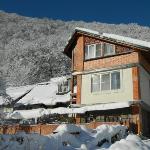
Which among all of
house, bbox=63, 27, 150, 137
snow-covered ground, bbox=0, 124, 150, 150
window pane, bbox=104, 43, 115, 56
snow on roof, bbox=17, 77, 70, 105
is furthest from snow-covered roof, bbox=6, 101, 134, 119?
snow-covered ground, bbox=0, 124, 150, 150

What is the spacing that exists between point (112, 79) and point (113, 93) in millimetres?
1212

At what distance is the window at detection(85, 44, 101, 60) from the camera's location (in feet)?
99.8

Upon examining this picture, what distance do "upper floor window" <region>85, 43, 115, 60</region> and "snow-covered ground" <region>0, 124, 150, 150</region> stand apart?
1125 centimetres

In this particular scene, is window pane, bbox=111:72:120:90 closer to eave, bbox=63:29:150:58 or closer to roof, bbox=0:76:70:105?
eave, bbox=63:29:150:58

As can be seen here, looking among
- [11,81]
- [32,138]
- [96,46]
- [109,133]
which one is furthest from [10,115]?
[11,81]

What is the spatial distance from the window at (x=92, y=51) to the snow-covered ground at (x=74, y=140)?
1175 centimetres

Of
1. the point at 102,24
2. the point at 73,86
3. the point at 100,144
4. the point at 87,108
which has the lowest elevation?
the point at 100,144

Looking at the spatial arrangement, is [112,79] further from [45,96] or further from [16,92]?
[16,92]

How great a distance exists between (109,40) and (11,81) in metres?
62.7

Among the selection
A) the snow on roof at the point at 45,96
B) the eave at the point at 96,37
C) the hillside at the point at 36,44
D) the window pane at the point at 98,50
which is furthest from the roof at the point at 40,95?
the hillside at the point at 36,44

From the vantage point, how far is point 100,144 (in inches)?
631

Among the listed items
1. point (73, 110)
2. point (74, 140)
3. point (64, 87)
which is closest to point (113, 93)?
point (73, 110)

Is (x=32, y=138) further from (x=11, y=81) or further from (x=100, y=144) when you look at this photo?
(x=11, y=81)

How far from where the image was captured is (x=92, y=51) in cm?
3075
